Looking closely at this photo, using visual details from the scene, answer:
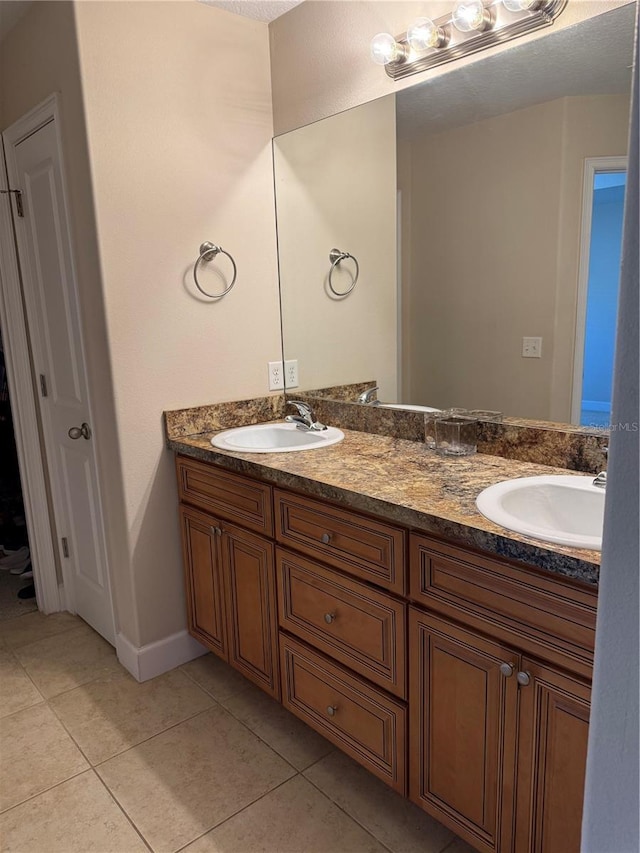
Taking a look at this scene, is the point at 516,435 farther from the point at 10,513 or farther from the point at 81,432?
the point at 10,513

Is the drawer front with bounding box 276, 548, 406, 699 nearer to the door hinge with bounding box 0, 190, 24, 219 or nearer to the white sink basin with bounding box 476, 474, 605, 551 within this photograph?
the white sink basin with bounding box 476, 474, 605, 551

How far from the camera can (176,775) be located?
1.75 metres

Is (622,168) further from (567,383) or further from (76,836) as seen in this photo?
(76,836)

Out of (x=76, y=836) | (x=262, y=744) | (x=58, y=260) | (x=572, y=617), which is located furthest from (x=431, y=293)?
(x=76, y=836)

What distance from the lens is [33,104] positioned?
2123 millimetres

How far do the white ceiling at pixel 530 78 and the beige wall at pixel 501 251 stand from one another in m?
0.03

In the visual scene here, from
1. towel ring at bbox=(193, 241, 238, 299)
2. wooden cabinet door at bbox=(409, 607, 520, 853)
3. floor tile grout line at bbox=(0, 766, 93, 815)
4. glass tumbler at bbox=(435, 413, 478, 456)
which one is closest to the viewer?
wooden cabinet door at bbox=(409, 607, 520, 853)

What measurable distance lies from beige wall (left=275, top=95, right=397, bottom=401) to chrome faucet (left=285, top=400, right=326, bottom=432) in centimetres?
17

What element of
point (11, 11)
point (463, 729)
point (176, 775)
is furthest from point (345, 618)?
point (11, 11)

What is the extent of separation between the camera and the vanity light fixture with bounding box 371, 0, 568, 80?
1478 millimetres

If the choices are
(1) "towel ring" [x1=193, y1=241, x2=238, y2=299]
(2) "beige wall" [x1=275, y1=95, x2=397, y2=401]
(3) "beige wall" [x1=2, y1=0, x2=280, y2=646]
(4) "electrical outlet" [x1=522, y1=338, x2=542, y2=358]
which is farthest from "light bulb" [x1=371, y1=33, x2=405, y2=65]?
(4) "electrical outlet" [x1=522, y1=338, x2=542, y2=358]

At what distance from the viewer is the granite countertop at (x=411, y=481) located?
109cm

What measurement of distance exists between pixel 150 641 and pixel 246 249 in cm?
149

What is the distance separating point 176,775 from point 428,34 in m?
2.21
